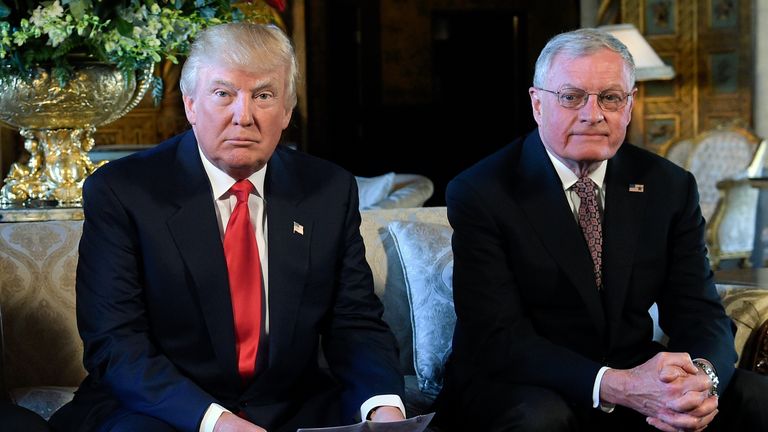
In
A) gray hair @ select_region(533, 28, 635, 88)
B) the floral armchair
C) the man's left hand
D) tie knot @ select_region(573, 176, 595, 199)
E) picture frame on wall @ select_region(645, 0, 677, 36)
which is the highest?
picture frame on wall @ select_region(645, 0, 677, 36)

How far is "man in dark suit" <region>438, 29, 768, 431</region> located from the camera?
2.50 m

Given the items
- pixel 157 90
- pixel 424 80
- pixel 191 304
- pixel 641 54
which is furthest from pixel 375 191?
pixel 424 80

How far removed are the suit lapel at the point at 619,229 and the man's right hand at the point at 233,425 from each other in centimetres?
91

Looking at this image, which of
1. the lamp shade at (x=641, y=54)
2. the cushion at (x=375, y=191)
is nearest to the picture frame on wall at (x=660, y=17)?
the lamp shade at (x=641, y=54)

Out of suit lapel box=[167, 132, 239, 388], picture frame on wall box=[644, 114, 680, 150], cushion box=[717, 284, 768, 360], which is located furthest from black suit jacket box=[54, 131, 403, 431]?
picture frame on wall box=[644, 114, 680, 150]

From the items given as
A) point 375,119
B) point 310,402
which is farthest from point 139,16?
point 375,119

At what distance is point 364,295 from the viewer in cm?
240

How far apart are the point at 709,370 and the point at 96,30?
1650 mm

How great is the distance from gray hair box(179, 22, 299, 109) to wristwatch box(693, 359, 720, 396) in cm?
109

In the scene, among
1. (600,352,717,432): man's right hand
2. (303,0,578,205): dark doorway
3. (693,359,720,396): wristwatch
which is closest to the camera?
(600,352,717,432): man's right hand

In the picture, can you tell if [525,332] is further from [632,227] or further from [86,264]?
[86,264]

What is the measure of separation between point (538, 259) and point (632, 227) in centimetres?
24

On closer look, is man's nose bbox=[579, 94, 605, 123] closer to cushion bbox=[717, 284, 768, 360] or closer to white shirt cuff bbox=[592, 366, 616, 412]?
white shirt cuff bbox=[592, 366, 616, 412]

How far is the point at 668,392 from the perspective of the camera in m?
2.30
